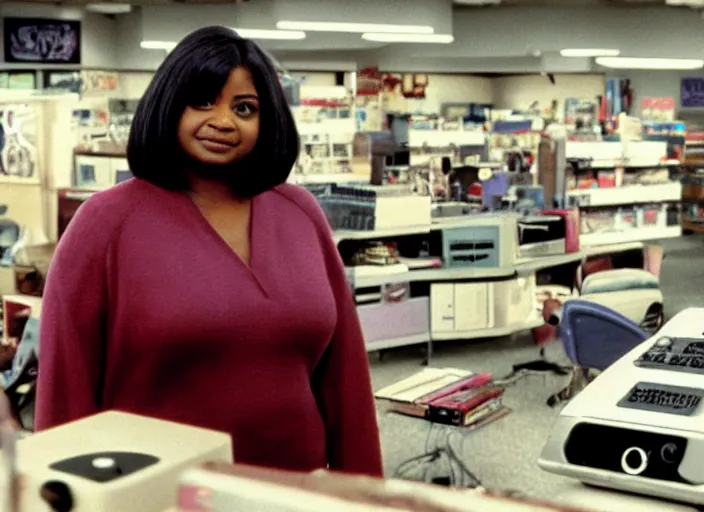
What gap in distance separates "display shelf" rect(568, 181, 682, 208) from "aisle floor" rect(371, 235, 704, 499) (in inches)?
79.6

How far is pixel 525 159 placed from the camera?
37.8 feet

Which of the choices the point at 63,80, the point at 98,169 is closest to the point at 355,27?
the point at 98,169

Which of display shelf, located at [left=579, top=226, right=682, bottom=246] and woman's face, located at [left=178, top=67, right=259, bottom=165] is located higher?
woman's face, located at [left=178, top=67, right=259, bottom=165]

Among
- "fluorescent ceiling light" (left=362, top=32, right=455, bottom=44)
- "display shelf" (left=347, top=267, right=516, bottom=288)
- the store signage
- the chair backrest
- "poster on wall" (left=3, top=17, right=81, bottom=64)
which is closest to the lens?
the chair backrest

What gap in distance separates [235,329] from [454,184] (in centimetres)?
780

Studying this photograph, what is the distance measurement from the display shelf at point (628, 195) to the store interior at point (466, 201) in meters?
0.03

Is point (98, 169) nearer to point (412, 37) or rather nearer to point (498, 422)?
point (498, 422)

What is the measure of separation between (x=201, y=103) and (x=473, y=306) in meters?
6.29

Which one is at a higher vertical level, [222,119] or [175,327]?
[222,119]

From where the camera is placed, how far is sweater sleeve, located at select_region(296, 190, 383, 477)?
179 cm

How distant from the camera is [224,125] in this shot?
1.57 meters

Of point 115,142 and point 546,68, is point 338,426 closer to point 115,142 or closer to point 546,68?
point 115,142

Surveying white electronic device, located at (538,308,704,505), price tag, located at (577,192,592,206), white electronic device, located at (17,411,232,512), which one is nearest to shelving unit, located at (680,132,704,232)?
price tag, located at (577,192,592,206)

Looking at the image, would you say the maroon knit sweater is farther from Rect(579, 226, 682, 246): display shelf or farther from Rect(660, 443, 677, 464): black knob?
Rect(579, 226, 682, 246): display shelf
